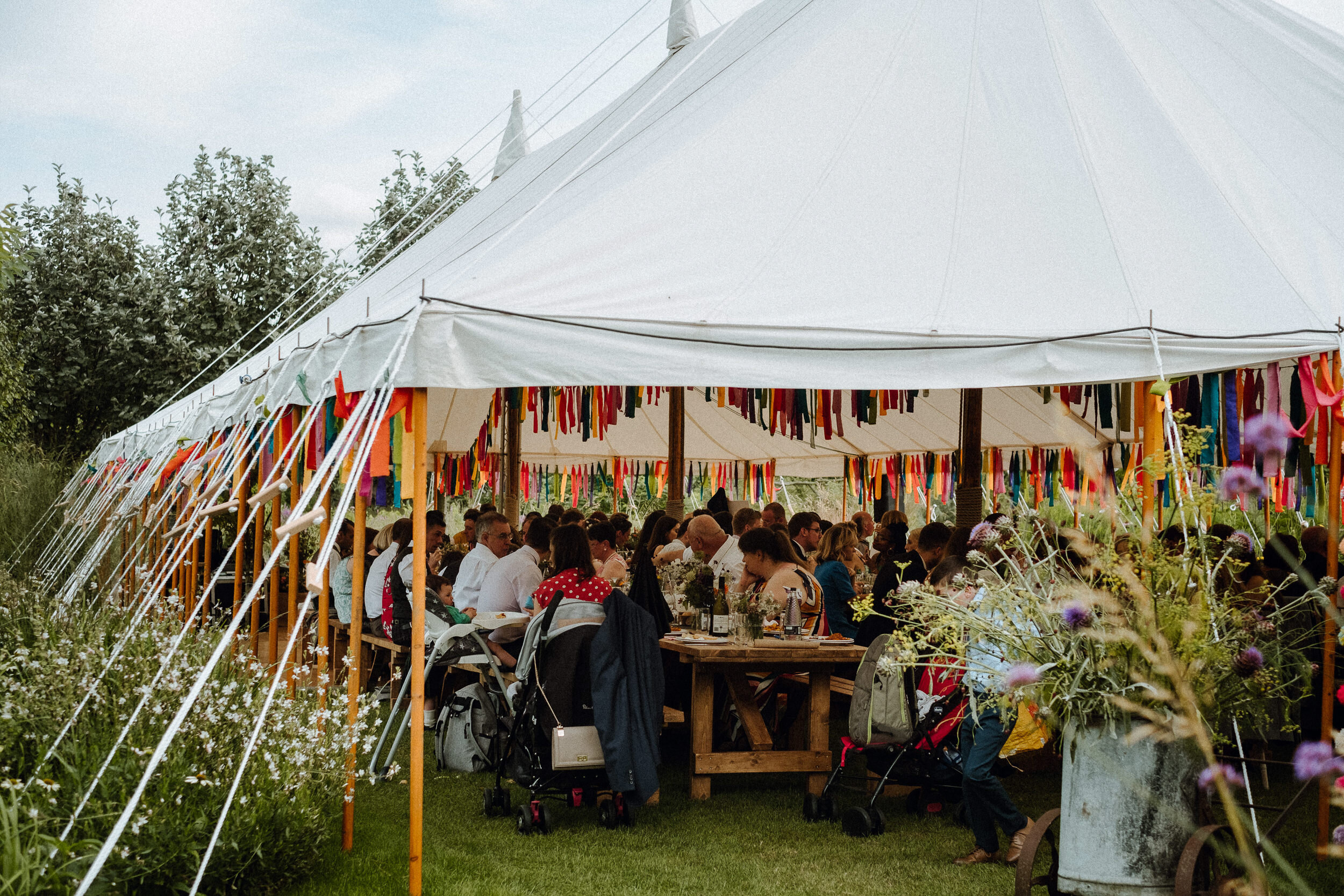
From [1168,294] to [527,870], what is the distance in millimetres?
3250

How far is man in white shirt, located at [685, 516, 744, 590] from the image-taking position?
25.6 ft

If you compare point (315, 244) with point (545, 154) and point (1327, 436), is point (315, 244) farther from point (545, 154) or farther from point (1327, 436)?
point (1327, 436)

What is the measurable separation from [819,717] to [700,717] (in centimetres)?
56

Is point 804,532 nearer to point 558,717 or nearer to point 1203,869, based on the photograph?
point 558,717

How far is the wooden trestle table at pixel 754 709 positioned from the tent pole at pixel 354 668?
161 cm

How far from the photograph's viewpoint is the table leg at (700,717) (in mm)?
5688

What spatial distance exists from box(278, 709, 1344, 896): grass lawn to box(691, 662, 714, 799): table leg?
165mm

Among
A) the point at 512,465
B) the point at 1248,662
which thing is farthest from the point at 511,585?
the point at 512,465

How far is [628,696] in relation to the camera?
17.0 ft

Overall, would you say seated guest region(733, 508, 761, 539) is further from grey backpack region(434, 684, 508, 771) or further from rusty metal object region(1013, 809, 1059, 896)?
rusty metal object region(1013, 809, 1059, 896)

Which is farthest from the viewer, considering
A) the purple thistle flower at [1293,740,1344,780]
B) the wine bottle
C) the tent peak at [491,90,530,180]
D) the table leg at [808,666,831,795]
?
the tent peak at [491,90,530,180]

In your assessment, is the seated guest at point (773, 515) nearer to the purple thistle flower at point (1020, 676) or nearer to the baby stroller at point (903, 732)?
the baby stroller at point (903, 732)

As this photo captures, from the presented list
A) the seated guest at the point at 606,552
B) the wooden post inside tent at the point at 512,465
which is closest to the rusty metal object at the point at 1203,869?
the seated guest at the point at 606,552

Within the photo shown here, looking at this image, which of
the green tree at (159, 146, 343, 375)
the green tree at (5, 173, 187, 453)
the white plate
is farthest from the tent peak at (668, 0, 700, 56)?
the green tree at (5, 173, 187, 453)
